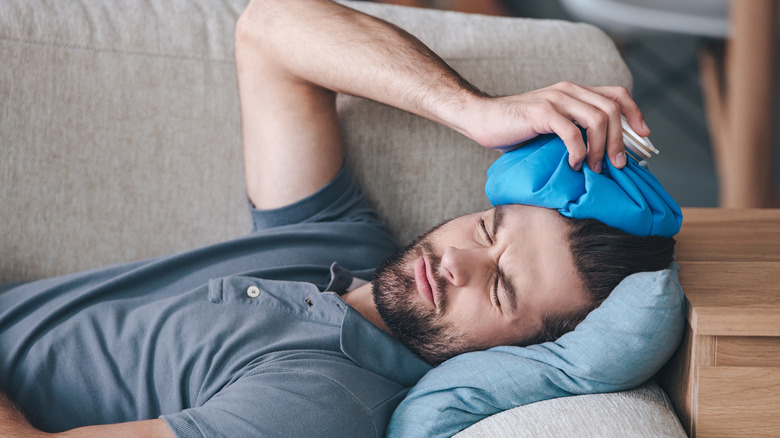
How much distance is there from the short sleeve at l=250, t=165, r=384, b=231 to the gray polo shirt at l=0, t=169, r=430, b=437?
0.19 ft

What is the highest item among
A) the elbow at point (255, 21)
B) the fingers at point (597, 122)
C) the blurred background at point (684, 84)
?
the elbow at point (255, 21)

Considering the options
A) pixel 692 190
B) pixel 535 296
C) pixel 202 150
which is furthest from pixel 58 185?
pixel 692 190

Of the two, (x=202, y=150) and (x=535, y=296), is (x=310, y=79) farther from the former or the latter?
(x=535, y=296)

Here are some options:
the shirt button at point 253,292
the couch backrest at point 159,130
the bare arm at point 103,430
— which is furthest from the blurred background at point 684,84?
the bare arm at point 103,430

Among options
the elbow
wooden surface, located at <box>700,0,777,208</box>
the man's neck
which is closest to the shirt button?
the man's neck

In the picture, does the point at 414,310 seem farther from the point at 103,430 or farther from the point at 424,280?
the point at 103,430

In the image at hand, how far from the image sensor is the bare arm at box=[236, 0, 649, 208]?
127 cm

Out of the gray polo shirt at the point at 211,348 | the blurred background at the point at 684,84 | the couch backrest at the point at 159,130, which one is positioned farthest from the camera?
the blurred background at the point at 684,84

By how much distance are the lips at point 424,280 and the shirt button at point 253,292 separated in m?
0.28

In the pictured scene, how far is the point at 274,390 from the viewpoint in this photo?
1012mm

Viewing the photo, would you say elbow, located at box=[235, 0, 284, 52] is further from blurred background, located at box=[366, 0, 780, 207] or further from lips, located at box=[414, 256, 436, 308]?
blurred background, located at box=[366, 0, 780, 207]

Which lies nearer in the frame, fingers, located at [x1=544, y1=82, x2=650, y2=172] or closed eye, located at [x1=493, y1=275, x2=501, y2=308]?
fingers, located at [x1=544, y1=82, x2=650, y2=172]

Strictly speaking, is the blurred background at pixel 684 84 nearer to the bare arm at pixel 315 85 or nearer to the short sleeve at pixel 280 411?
the bare arm at pixel 315 85

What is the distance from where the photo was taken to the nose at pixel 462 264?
1132mm
